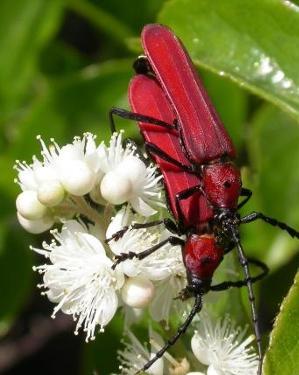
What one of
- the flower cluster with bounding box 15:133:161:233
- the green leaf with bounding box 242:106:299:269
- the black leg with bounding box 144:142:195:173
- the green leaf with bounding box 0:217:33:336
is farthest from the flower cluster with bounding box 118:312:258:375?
the green leaf with bounding box 0:217:33:336

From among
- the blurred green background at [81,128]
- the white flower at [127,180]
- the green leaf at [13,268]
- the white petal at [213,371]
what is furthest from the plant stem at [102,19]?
the white petal at [213,371]

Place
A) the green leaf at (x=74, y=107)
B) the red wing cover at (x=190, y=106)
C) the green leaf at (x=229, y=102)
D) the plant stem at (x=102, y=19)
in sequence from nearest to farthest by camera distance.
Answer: the red wing cover at (x=190, y=106) < the green leaf at (x=74, y=107) < the green leaf at (x=229, y=102) < the plant stem at (x=102, y=19)

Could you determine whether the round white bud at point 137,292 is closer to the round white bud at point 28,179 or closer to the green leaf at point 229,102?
the round white bud at point 28,179

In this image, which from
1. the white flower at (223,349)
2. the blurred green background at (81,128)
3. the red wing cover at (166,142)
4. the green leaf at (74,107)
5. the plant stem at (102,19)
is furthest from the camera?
the plant stem at (102,19)

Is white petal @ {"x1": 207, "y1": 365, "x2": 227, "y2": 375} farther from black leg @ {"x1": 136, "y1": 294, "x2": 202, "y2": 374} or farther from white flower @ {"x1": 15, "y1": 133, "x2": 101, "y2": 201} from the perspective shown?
white flower @ {"x1": 15, "y1": 133, "x2": 101, "y2": 201}

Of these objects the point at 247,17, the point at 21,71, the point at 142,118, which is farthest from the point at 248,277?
the point at 21,71

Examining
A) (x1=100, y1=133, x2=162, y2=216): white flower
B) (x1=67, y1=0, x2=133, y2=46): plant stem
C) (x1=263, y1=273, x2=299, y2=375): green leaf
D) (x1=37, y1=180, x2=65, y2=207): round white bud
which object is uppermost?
(x1=67, y1=0, x2=133, y2=46): plant stem

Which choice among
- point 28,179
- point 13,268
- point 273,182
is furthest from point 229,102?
point 28,179
